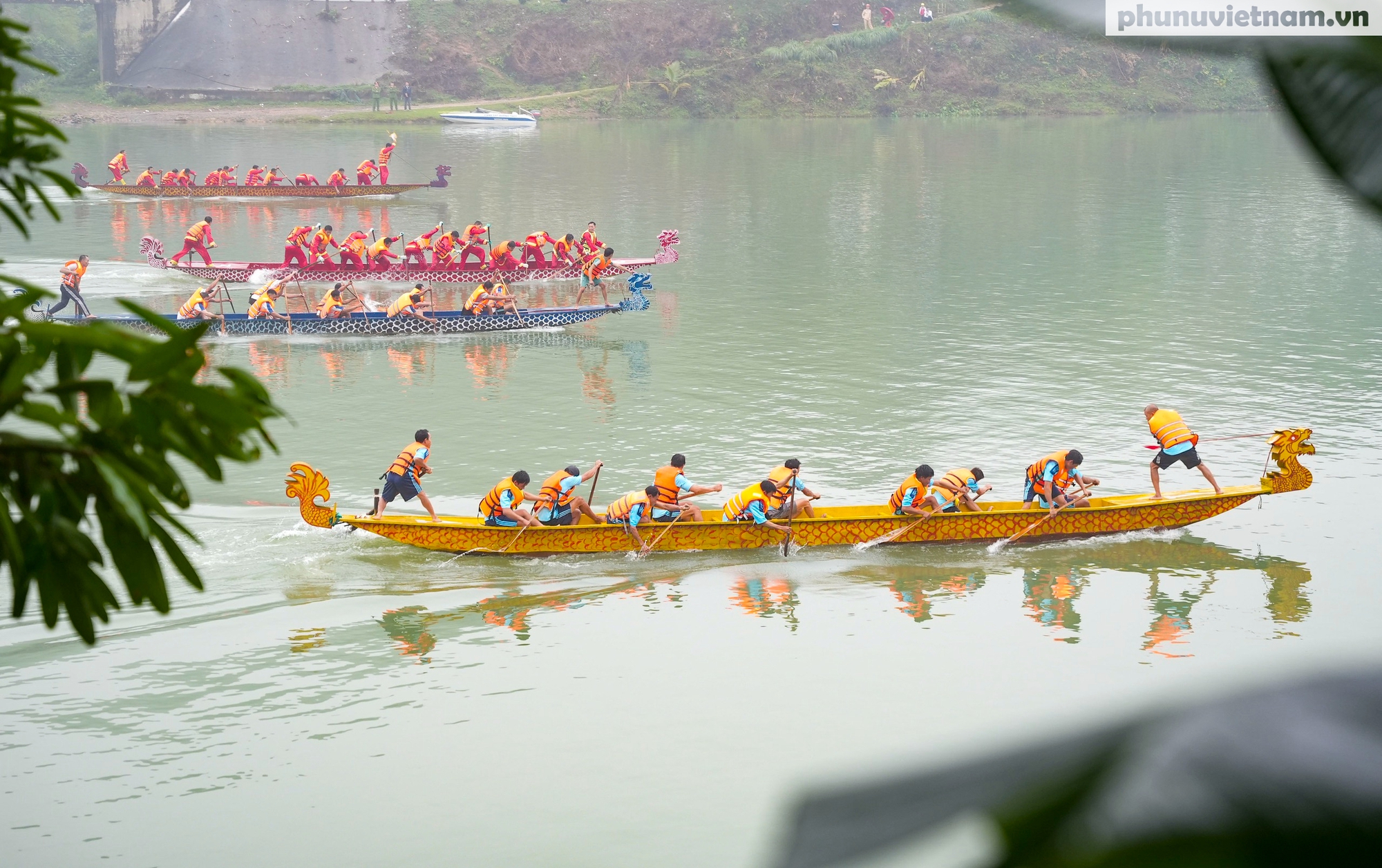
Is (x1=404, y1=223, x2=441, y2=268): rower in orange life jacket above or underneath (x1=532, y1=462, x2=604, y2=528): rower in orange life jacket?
above

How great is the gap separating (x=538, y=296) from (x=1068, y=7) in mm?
24083

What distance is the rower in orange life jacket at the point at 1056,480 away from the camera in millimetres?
13008

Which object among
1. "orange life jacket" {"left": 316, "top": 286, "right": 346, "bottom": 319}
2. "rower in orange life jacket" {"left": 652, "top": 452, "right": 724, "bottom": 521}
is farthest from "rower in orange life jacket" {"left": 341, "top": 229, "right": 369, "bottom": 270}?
"rower in orange life jacket" {"left": 652, "top": 452, "right": 724, "bottom": 521}

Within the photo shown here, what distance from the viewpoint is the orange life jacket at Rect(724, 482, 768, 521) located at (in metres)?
12.6

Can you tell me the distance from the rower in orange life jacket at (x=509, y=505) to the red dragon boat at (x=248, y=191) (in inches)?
936

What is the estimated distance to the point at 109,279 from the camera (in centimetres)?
2503

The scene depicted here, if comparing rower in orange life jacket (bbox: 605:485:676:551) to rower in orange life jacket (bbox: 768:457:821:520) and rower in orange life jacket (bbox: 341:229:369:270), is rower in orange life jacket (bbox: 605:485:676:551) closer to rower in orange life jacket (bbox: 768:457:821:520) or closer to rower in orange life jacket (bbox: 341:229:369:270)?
rower in orange life jacket (bbox: 768:457:821:520)

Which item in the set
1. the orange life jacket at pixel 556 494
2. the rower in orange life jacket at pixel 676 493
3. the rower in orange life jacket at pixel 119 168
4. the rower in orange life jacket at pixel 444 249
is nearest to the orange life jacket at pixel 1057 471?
the rower in orange life jacket at pixel 676 493

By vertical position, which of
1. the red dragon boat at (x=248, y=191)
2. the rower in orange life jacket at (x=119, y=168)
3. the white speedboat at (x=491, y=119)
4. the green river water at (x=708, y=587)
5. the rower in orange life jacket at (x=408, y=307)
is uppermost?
the white speedboat at (x=491, y=119)

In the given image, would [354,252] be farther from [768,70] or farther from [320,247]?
[768,70]

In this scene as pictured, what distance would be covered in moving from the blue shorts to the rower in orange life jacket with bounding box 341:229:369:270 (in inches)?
471

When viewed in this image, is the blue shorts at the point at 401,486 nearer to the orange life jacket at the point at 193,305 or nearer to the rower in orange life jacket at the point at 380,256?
the orange life jacket at the point at 193,305

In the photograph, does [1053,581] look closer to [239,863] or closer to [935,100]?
[239,863]

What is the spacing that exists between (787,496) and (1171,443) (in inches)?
174
